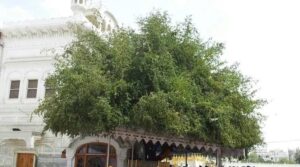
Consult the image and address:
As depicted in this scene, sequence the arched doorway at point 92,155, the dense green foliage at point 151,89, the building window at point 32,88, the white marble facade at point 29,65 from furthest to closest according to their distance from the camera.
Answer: the building window at point 32,88, the white marble facade at point 29,65, the arched doorway at point 92,155, the dense green foliage at point 151,89

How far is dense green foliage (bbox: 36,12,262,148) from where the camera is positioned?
1348 centimetres

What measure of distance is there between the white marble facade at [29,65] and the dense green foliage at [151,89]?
7152mm

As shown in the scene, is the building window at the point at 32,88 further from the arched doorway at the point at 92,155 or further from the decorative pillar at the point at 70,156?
the arched doorway at the point at 92,155

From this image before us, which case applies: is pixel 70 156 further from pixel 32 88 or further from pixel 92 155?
pixel 32 88

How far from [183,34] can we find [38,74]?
409 inches

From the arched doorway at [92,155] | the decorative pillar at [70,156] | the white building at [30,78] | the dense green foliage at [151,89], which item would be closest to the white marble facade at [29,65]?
the white building at [30,78]

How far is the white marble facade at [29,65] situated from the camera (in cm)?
2225

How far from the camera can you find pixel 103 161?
18031 mm

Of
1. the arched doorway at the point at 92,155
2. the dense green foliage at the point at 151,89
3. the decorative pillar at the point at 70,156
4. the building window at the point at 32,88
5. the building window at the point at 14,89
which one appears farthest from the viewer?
the building window at the point at 14,89

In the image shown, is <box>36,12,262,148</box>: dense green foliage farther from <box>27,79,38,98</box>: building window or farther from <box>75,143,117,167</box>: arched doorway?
<box>27,79,38,98</box>: building window

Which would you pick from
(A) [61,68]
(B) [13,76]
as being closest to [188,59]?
(A) [61,68]

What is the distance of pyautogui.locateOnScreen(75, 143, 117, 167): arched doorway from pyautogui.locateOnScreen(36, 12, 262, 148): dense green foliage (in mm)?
3476

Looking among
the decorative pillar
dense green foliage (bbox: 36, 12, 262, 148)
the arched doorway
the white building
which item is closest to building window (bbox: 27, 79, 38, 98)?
the white building

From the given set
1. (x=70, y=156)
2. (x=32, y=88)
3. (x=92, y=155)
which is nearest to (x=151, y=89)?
(x=92, y=155)
